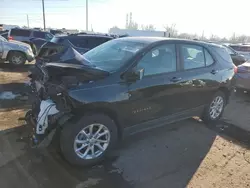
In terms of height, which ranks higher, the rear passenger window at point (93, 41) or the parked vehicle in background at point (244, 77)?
the rear passenger window at point (93, 41)

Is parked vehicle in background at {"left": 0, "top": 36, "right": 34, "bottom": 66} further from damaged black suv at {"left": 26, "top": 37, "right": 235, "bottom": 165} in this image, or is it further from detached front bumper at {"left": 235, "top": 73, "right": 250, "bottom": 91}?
detached front bumper at {"left": 235, "top": 73, "right": 250, "bottom": 91}

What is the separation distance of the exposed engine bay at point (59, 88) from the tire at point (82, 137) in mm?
162

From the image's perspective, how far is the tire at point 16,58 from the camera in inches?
462

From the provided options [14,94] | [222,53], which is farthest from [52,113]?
[14,94]

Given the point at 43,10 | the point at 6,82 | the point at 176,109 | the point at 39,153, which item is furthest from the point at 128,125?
the point at 43,10

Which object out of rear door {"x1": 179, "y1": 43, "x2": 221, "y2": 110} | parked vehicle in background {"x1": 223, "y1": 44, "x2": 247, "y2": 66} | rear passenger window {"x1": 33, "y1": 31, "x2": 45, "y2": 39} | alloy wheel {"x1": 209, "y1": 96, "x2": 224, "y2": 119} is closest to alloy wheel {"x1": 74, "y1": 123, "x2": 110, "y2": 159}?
rear door {"x1": 179, "y1": 43, "x2": 221, "y2": 110}

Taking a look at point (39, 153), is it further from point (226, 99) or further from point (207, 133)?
point (226, 99)

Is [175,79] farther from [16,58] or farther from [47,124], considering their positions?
[16,58]

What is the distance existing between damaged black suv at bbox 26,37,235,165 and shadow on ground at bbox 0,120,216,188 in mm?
256

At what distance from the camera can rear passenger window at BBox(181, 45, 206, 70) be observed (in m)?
4.42

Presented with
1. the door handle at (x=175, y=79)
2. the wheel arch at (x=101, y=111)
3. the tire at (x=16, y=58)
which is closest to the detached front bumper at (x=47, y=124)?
the wheel arch at (x=101, y=111)

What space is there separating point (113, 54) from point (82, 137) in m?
1.54

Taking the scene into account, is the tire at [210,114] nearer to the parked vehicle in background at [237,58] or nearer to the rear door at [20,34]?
the parked vehicle in background at [237,58]

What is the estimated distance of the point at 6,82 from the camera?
8406mm
